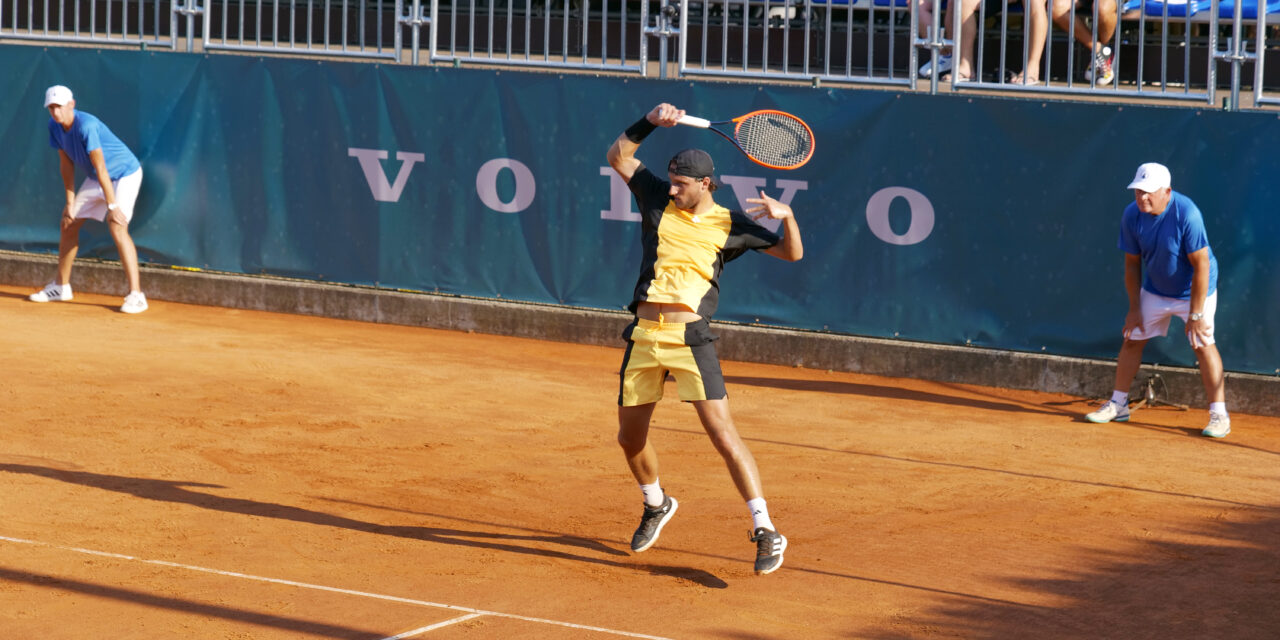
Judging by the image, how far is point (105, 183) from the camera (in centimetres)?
1377

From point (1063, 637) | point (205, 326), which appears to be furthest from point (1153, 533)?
point (205, 326)

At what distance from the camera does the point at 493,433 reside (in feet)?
31.0

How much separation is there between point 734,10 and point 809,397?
3.58m

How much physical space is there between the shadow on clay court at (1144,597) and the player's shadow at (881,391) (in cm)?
338

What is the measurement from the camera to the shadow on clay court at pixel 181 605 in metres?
5.66

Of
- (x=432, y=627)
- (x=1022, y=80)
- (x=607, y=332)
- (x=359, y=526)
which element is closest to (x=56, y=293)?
(x=607, y=332)

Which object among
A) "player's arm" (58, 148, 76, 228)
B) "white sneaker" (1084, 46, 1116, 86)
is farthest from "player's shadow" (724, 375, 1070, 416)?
"player's arm" (58, 148, 76, 228)

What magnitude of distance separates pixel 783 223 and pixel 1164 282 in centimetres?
435

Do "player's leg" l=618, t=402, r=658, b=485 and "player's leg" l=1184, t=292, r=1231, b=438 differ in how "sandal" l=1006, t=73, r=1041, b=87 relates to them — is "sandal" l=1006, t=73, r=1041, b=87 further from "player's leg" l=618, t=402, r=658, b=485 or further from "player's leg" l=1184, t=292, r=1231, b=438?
"player's leg" l=618, t=402, r=658, b=485

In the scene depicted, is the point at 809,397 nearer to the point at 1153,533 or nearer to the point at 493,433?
the point at 493,433

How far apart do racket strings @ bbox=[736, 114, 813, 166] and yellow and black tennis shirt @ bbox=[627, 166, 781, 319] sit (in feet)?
2.49

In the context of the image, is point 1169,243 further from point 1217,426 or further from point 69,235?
point 69,235

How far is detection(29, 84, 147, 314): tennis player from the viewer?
13711 mm

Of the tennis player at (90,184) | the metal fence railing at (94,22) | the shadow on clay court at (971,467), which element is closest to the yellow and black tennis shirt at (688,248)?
the shadow on clay court at (971,467)
